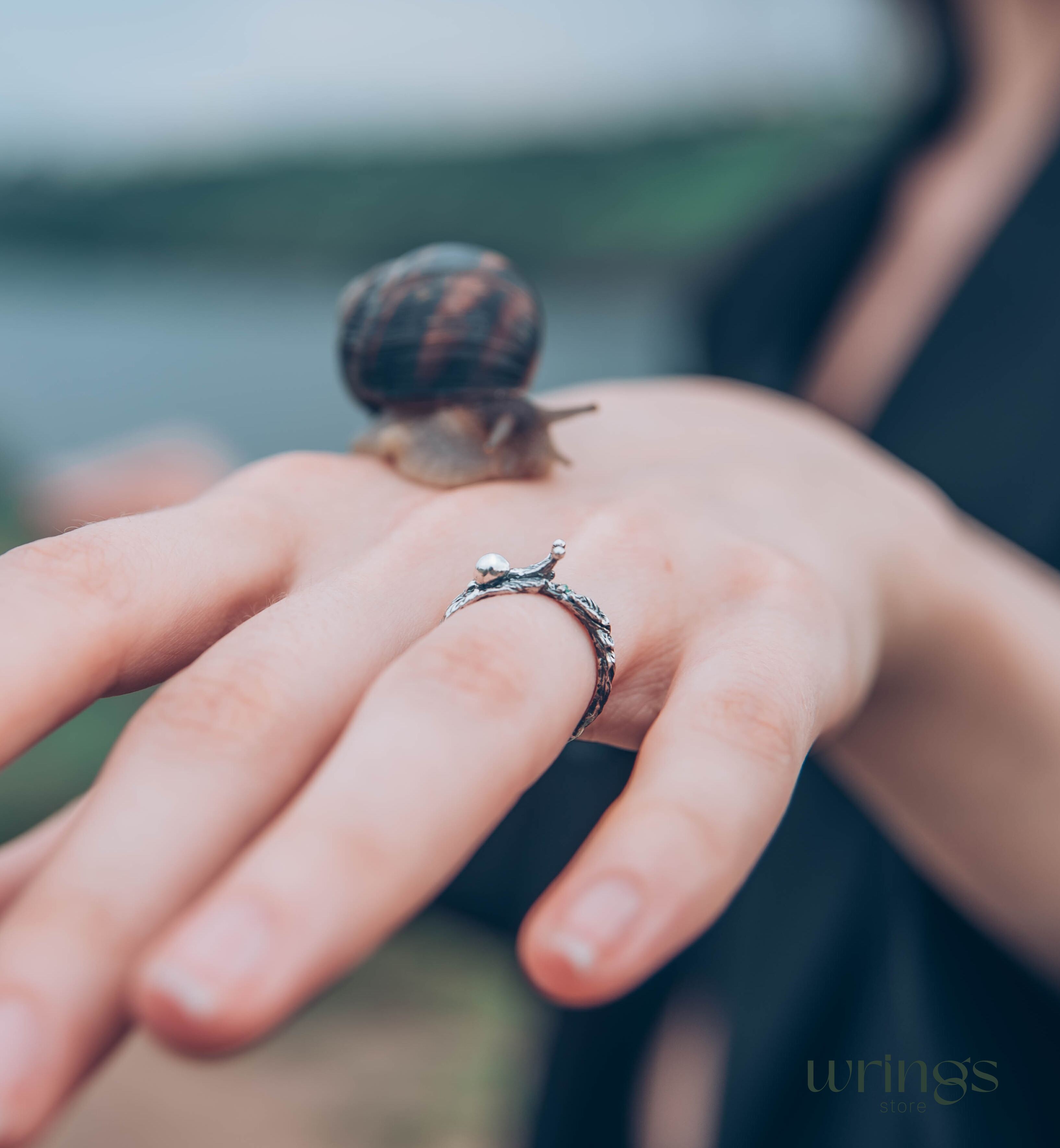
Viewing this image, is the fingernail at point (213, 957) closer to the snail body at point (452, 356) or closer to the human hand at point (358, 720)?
the human hand at point (358, 720)

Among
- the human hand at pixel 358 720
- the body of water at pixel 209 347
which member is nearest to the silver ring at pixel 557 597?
the human hand at pixel 358 720

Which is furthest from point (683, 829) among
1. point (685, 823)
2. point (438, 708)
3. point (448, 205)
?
point (448, 205)

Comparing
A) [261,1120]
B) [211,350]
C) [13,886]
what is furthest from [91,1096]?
[211,350]

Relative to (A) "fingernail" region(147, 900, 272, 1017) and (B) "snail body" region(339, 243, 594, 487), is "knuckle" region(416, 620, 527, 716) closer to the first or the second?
(A) "fingernail" region(147, 900, 272, 1017)

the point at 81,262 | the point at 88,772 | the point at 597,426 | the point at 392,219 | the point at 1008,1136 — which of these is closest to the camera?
the point at 1008,1136

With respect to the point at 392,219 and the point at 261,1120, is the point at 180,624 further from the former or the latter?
the point at 392,219

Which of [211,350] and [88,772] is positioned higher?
[88,772]
